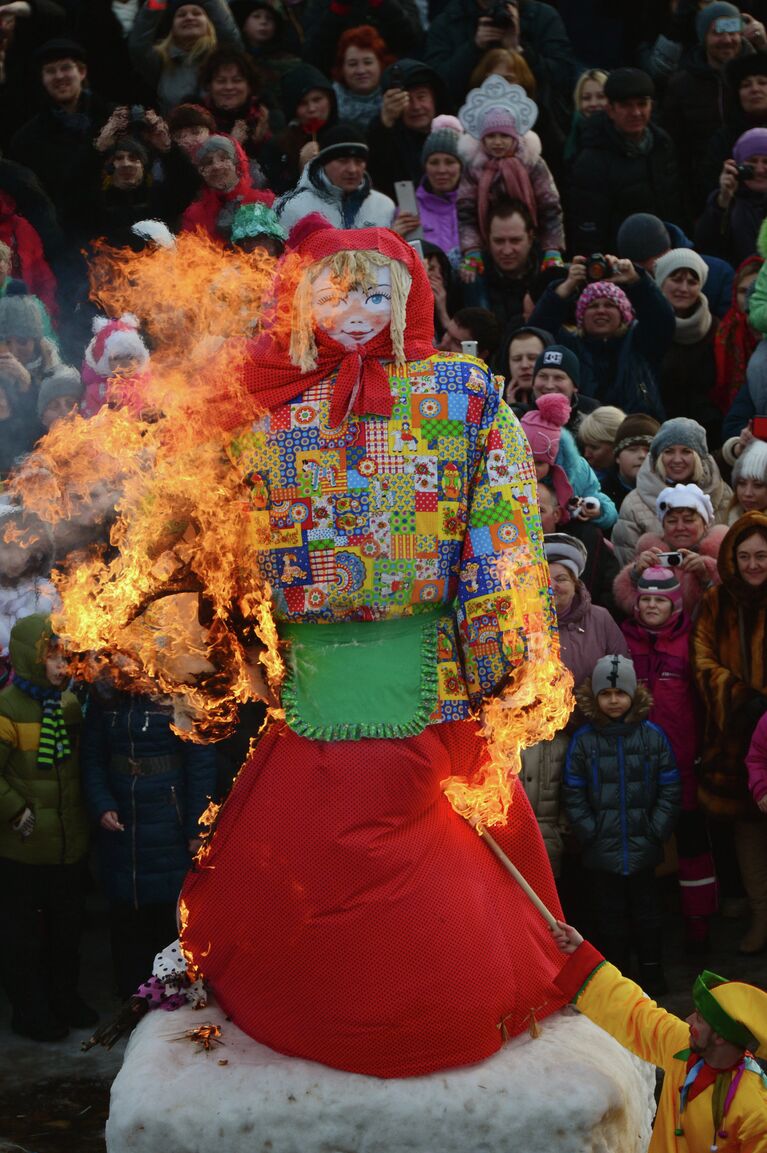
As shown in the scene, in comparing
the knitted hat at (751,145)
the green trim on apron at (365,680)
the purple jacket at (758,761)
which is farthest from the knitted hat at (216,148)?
the green trim on apron at (365,680)

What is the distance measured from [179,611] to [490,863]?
116cm

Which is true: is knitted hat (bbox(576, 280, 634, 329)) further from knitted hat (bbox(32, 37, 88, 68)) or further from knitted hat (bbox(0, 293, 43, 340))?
knitted hat (bbox(32, 37, 88, 68))

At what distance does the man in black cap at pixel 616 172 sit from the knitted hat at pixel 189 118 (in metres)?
2.22

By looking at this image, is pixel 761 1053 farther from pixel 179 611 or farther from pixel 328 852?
pixel 179 611

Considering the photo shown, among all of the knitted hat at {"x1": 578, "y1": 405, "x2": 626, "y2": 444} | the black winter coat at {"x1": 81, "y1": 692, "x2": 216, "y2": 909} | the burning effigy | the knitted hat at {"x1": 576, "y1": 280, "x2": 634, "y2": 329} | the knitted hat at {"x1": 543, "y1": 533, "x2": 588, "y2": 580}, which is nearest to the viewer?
the burning effigy

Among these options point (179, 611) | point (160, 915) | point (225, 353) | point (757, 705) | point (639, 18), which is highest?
point (639, 18)

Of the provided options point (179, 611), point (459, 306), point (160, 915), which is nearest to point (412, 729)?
point (179, 611)

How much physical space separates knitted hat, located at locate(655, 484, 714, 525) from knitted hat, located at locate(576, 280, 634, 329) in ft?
5.05

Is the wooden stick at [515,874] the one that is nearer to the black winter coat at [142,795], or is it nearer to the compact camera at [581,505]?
the black winter coat at [142,795]

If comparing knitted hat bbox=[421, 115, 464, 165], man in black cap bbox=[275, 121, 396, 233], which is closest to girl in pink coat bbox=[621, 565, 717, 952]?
man in black cap bbox=[275, 121, 396, 233]

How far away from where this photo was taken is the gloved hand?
7.00m

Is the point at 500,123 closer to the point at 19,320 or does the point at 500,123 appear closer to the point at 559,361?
the point at 559,361

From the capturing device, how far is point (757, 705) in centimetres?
730

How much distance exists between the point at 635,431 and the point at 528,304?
1.64m
